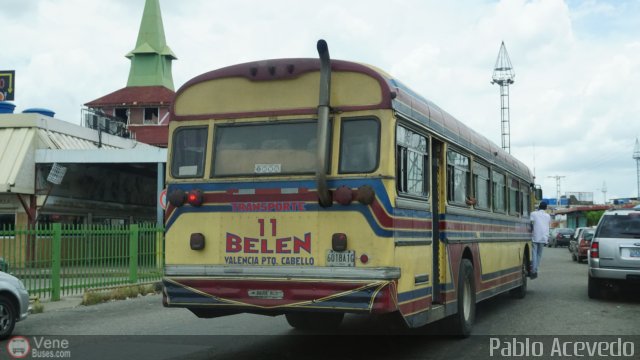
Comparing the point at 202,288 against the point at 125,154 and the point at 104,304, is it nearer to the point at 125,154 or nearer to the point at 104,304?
the point at 104,304

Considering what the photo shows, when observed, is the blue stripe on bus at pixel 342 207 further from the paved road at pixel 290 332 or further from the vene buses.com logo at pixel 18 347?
the vene buses.com logo at pixel 18 347

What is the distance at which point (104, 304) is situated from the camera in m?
14.7

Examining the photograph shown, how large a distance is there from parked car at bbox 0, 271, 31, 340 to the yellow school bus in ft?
11.7

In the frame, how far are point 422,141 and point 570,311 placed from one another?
6161 millimetres

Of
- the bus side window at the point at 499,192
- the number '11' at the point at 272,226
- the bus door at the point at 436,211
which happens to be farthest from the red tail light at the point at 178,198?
the bus side window at the point at 499,192

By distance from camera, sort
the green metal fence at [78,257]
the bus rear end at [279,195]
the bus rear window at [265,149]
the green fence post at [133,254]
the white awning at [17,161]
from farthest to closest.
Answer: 1. the white awning at [17,161]
2. the green fence post at [133,254]
3. the green metal fence at [78,257]
4. the bus rear window at [265,149]
5. the bus rear end at [279,195]

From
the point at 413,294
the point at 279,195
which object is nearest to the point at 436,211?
the point at 413,294

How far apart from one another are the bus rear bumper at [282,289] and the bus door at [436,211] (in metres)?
1.76

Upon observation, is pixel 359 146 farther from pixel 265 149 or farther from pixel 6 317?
pixel 6 317

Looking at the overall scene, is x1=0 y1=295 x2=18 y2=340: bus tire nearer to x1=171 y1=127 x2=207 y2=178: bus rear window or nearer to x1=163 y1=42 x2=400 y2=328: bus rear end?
x1=163 y1=42 x2=400 y2=328: bus rear end

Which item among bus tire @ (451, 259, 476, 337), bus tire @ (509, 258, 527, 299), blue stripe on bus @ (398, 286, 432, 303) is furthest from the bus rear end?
bus tire @ (509, 258, 527, 299)

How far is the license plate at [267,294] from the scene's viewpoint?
7.22m

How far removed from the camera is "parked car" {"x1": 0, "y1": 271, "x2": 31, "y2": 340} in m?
9.92

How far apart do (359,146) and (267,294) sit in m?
1.79
